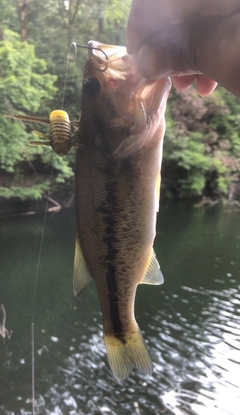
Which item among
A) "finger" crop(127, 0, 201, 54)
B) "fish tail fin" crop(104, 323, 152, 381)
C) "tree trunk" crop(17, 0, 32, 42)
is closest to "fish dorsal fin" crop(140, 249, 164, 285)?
"fish tail fin" crop(104, 323, 152, 381)

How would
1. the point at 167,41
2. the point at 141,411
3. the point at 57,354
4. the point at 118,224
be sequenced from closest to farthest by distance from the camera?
the point at 167,41
the point at 118,224
the point at 141,411
the point at 57,354

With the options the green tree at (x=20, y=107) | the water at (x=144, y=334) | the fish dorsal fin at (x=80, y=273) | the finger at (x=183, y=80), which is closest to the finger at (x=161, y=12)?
the finger at (x=183, y=80)

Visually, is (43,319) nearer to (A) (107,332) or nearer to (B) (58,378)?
(B) (58,378)

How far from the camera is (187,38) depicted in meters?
0.90

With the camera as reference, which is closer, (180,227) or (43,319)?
(43,319)

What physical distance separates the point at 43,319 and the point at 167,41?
23.5 ft

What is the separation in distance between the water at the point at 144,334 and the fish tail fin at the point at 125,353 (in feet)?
14.0

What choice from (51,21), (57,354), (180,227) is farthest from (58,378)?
(51,21)

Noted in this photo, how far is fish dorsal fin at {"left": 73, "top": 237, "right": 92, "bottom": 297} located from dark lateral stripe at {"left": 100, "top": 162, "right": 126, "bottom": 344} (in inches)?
2.8

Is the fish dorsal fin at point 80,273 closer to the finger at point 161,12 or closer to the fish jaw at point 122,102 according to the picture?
the fish jaw at point 122,102

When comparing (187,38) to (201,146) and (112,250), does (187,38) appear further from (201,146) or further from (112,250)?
(201,146)

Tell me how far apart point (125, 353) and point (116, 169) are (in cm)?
62

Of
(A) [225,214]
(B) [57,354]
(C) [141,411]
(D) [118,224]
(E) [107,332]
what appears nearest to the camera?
(D) [118,224]

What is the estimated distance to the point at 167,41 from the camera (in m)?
0.93
